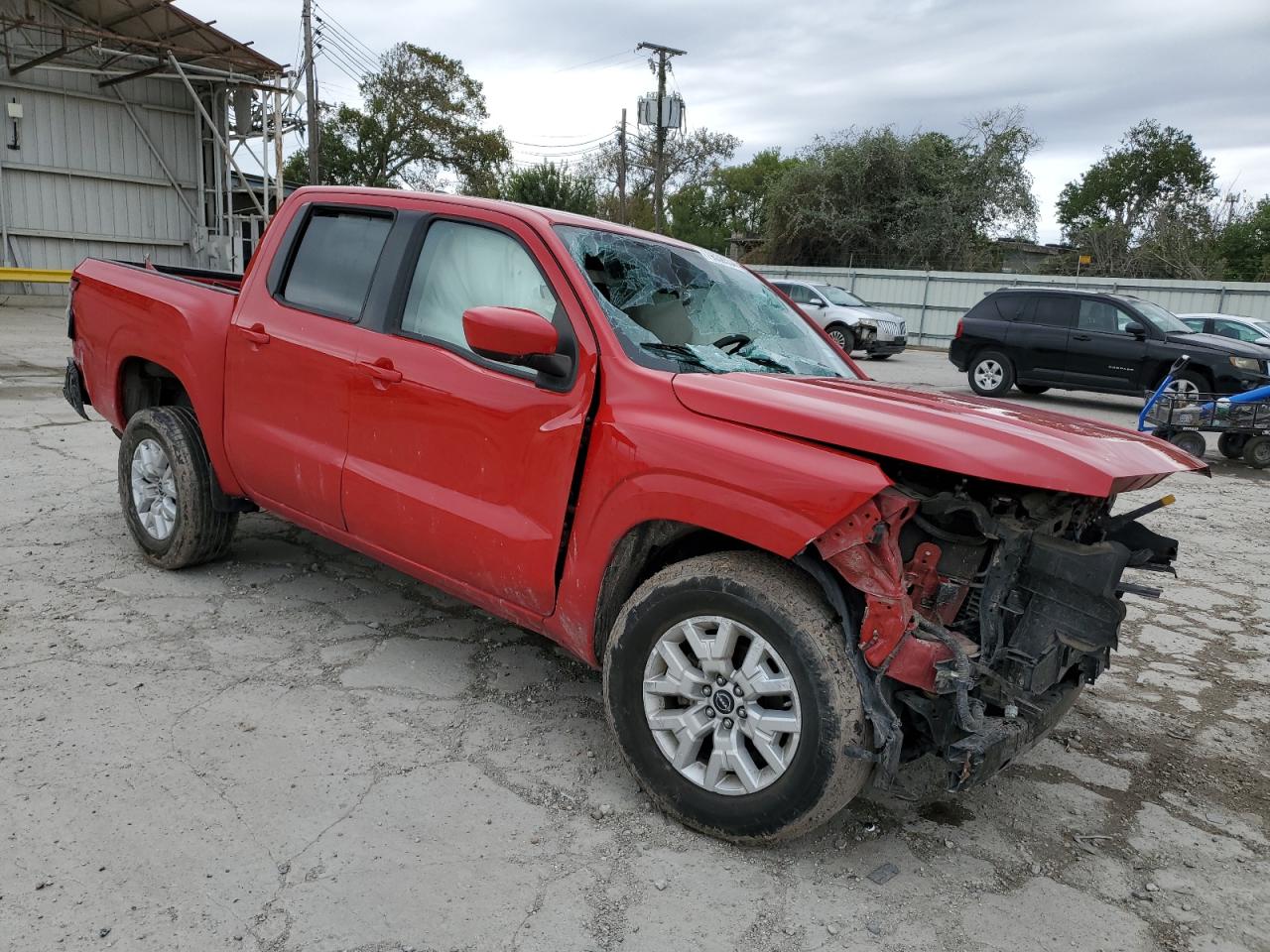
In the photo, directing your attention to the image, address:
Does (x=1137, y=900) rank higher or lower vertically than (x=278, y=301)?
lower

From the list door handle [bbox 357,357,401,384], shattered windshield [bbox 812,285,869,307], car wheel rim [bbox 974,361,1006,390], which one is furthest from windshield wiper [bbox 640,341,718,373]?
shattered windshield [bbox 812,285,869,307]

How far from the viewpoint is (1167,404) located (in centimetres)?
930

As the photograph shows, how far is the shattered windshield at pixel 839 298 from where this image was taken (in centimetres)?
1955

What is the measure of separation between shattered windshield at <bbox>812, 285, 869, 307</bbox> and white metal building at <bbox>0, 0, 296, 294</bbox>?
451 inches

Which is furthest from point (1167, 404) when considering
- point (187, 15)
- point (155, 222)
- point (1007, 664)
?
point (155, 222)

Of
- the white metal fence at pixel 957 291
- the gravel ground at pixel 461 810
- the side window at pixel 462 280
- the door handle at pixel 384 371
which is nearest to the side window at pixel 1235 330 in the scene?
the white metal fence at pixel 957 291

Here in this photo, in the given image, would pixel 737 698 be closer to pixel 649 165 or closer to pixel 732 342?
pixel 732 342

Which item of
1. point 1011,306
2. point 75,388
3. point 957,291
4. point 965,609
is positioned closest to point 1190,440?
point 1011,306

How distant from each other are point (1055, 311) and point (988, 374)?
1275 mm

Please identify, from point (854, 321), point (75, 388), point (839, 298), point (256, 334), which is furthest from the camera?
point (839, 298)

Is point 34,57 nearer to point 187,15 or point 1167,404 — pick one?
point 187,15

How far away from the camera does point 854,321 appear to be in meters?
18.7

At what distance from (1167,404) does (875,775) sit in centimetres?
835

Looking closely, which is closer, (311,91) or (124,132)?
(124,132)
